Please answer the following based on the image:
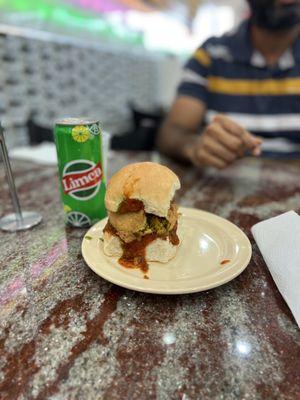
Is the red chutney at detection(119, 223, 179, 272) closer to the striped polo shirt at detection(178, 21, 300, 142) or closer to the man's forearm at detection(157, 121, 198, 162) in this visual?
the man's forearm at detection(157, 121, 198, 162)

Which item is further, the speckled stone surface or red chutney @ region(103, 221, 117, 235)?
red chutney @ region(103, 221, 117, 235)

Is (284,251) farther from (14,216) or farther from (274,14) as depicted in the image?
(274,14)

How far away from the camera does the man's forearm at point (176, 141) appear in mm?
1377

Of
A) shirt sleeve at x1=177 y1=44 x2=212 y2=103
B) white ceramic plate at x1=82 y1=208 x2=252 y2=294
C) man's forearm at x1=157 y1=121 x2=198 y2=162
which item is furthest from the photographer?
shirt sleeve at x1=177 y1=44 x2=212 y2=103

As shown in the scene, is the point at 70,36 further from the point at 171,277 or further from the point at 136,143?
the point at 171,277

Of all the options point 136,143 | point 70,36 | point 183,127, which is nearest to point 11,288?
point 183,127

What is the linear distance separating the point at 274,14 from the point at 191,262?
1.40m

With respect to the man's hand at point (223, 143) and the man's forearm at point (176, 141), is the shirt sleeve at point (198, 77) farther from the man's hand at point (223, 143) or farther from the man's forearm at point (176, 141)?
the man's hand at point (223, 143)

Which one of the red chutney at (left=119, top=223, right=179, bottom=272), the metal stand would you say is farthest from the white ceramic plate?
the metal stand

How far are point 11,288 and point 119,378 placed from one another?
0.29 m

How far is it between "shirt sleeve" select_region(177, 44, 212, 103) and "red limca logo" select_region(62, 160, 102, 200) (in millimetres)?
1068

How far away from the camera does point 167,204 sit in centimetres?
61

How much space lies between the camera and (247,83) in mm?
1586

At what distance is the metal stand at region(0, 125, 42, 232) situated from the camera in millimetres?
765
